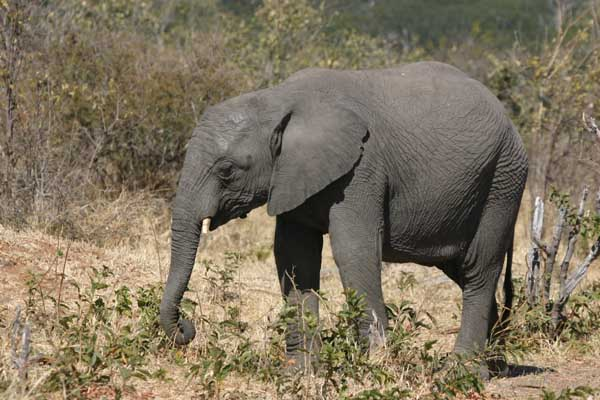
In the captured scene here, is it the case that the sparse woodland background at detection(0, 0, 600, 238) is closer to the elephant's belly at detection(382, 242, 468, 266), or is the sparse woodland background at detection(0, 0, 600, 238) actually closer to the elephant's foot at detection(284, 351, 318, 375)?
the elephant's belly at detection(382, 242, 468, 266)

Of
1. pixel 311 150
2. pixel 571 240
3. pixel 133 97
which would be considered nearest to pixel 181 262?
pixel 311 150

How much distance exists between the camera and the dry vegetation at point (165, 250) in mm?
5754

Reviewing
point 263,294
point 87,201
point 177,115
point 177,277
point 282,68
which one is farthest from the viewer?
point 282,68

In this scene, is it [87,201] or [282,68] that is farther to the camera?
[282,68]

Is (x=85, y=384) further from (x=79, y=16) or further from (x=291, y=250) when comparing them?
(x=79, y=16)

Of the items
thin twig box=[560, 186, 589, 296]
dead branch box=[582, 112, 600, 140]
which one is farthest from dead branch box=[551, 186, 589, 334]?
dead branch box=[582, 112, 600, 140]

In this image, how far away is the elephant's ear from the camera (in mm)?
6312

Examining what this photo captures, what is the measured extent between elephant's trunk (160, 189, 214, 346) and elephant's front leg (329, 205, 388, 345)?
2.56ft

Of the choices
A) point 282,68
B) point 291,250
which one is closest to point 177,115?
point 282,68

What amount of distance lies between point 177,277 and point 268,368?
775 millimetres

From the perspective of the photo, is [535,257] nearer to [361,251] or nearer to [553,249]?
[553,249]

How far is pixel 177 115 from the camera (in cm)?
1252

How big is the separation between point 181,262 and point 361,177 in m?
1.16

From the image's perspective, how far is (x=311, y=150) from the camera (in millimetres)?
6371
